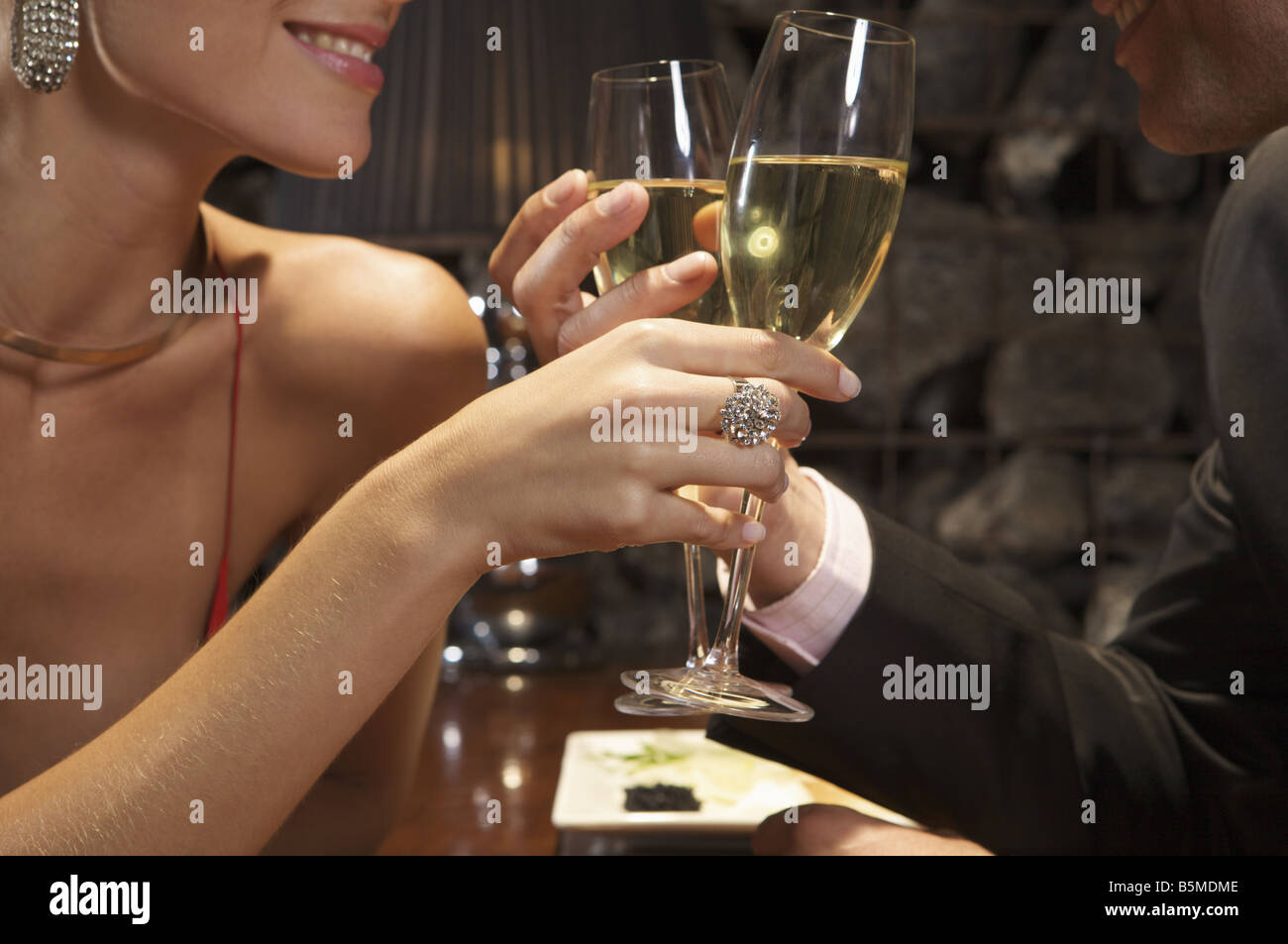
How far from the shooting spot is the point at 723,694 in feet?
2.15

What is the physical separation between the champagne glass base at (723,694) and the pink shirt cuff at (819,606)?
22 cm

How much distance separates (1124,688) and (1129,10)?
680mm

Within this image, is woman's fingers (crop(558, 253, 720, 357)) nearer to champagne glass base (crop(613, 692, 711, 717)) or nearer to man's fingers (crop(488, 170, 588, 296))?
man's fingers (crop(488, 170, 588, 296))

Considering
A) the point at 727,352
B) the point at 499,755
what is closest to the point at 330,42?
the point at 727,352

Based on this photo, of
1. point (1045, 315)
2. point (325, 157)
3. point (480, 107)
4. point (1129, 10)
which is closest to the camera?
point (325, 157)

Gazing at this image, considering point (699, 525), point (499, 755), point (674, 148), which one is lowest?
point (499, 755)

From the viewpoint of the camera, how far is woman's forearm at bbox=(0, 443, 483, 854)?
626mm

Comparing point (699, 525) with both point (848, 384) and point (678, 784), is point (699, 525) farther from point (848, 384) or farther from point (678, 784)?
point (678, 784)
